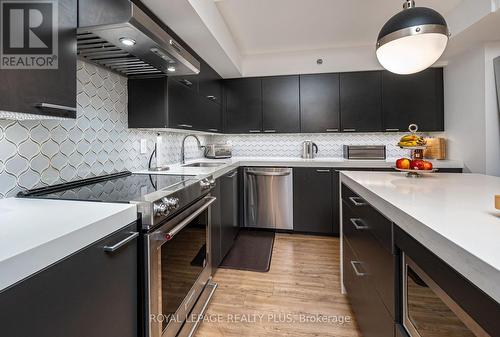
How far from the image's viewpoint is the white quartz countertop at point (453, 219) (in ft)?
1.64

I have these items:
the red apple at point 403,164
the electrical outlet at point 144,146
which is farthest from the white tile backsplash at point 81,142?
the red apple at point 403,164

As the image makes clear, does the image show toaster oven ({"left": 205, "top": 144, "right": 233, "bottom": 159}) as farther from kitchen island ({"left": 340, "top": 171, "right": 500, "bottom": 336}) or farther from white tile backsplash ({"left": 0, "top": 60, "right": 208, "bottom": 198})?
kitchen island ({"left": 340, "top": 171, "right": 500, "bottom": 336})

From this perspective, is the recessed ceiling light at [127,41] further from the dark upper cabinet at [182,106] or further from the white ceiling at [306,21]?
the white ceiling at [306,21]

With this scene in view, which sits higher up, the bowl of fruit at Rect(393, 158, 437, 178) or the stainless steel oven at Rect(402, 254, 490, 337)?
the bowl of fruit at Rect(393, 158, 437, 178)

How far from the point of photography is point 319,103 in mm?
3320

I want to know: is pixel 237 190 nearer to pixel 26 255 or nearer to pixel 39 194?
pixel 39 194

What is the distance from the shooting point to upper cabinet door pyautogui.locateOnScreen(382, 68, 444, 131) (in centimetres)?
308

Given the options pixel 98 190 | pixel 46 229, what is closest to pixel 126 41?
pixel 98 190

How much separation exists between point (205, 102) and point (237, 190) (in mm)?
1077

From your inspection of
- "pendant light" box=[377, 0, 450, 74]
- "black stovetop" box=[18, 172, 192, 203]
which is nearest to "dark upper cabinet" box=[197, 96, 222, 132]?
"black stovetop" box=[18, 172, 192, 203]

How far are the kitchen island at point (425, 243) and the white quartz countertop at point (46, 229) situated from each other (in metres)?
0.95

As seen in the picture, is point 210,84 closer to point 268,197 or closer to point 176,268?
point 268,197

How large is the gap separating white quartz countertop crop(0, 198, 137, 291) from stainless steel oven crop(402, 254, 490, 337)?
99 centimetres

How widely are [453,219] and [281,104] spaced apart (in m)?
2.88
